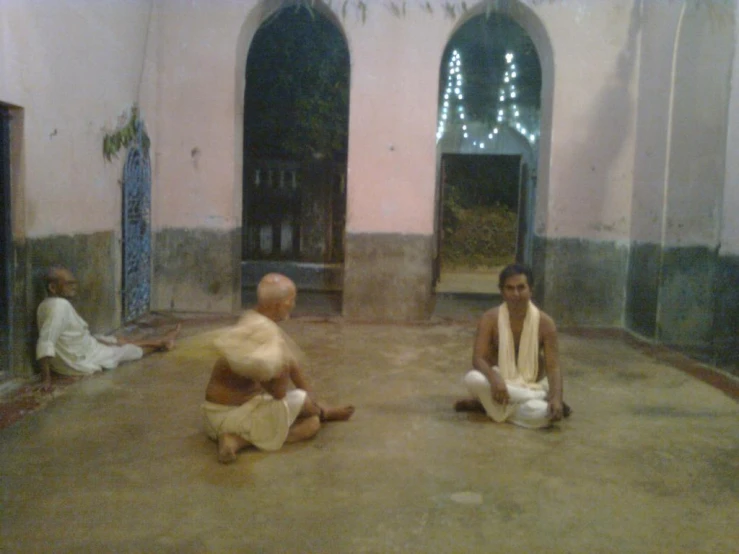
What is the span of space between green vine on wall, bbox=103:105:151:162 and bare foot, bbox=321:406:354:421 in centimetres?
413

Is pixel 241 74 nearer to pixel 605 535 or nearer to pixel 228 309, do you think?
pixel 228 309

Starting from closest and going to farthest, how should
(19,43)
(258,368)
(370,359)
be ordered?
(258,368), (19,43), (370,359)

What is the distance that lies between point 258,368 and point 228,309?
214 inches

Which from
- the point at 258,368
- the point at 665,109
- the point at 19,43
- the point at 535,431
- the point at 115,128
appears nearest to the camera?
the point at 258,368

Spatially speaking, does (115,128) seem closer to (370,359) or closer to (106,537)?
(370,359)

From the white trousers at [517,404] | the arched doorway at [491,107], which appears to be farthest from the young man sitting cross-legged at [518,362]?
the arched doorway at [491,107]

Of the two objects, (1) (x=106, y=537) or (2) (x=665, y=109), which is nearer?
(1) (x=106, y=537)

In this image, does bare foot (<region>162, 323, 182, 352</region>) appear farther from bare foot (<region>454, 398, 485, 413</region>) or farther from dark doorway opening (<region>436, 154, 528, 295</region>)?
dark doorway opening (<region>436, 154, 528, 295</region>)

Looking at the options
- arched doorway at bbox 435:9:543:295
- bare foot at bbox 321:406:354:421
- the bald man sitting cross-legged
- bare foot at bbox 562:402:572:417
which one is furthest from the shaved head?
arched doorway at bbox 435:9:543:295

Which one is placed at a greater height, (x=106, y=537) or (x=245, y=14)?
(x=245, y=14)

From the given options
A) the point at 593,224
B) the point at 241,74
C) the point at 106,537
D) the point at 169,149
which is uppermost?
the point at 241,74

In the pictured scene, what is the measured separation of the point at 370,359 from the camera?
275 inches

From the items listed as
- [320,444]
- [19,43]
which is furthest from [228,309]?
[320,444]

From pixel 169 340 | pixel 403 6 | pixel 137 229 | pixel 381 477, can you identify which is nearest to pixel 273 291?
pixel 381 477
